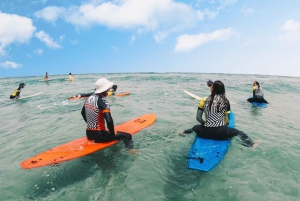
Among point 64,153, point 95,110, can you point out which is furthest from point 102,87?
point 64,153

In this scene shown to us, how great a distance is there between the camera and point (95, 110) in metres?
4.85

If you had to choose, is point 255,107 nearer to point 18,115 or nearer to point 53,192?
point 53,192

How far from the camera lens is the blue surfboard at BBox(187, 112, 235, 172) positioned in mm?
4383

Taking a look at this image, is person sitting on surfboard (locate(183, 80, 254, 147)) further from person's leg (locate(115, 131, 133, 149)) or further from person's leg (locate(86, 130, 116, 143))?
person's leg (locate(86, 130, 116, 143))

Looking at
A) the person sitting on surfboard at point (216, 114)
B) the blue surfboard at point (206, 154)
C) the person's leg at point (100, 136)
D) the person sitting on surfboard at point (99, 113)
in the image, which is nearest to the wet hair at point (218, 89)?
the person sitting on surfboard at point (216, 114)

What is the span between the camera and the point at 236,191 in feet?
13.3

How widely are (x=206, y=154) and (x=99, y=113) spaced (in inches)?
106

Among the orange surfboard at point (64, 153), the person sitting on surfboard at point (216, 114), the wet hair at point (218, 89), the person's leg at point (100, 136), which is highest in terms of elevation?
the wet hair at point (218, 89)

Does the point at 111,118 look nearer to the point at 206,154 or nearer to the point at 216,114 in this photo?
the point at 206,154

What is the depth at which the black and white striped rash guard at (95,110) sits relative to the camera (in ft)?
15.7

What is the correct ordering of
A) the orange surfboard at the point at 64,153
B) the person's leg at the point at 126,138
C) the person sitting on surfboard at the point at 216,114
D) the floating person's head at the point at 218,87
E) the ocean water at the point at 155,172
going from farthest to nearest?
the person's leg at the point at 126,138 < the person sitting on surfboard at the point at 216,114 < the floating person's head at the point at 218,87 < the orange surfboard at the point at 64,153 < the ocean water at the point at 155,172

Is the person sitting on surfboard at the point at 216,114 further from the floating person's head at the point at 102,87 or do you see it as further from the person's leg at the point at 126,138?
the floating person's head at the point at 102,87

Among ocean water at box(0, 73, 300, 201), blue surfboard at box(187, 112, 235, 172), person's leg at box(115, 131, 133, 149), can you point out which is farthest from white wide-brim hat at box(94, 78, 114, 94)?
blue surfboard at box(187, 112, 235, 172)

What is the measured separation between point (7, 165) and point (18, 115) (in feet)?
23.7
